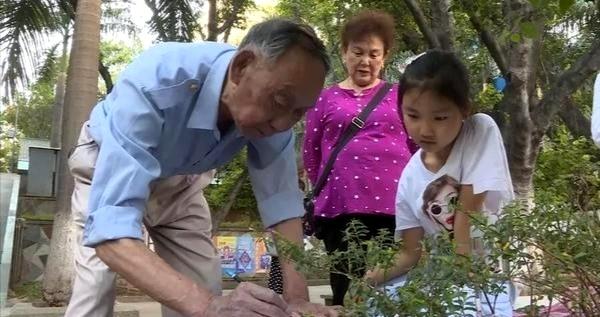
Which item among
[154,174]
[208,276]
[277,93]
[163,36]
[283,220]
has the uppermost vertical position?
[163,36]

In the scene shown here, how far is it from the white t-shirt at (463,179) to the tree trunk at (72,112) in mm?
5514

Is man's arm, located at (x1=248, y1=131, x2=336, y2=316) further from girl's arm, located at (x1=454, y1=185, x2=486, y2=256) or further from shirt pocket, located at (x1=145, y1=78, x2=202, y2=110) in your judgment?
girl's arm, located at (x1=454, y1=185, x2=486, y2=256)

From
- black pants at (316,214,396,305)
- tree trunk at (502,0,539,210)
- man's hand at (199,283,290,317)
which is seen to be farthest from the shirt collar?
tree trunk at (502,0,539,210)

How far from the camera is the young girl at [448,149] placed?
2182mm

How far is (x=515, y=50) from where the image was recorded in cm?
584

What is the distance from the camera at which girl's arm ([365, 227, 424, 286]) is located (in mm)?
1514

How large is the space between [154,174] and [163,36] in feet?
28.9

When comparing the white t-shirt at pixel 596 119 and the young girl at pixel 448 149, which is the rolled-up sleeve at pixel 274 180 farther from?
the white t-shirt at pixel 596 119

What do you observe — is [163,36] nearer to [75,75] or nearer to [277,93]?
[75,75]

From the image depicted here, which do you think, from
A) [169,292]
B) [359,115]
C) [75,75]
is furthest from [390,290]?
[75,75]

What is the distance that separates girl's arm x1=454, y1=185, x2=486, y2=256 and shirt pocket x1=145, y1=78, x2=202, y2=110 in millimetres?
835

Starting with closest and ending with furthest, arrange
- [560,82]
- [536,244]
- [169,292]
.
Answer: [536,244] → [169,292] → [560,82]

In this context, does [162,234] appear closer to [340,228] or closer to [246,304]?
[340,228]

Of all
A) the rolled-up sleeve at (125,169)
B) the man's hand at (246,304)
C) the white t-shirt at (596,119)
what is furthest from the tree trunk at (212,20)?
the man's hand at (246,304)
